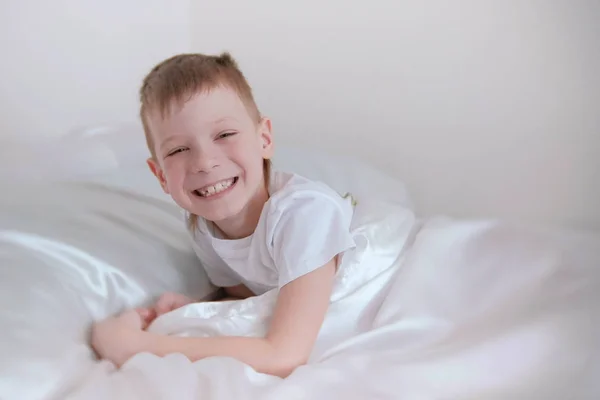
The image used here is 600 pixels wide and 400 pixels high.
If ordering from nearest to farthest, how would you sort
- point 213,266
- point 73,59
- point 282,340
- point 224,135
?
point 282,340
point 224,135
point 213,266
point 73,59

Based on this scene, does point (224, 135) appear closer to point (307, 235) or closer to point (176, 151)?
point (176, 151)

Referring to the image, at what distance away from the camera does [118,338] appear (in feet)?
2.43

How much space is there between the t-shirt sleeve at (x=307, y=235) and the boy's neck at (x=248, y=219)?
9cm

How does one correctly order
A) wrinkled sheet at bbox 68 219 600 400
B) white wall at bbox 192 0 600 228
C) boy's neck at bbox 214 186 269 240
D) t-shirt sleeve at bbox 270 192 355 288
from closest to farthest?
wrinkled sheet at bbox 68 219 600 400, t-shirt sleeve at bbox 270 192 355 288, boy's neck at bbox 214 186 269 240, white wall at bbox 192 0 600 228

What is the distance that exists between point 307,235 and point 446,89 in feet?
2.34

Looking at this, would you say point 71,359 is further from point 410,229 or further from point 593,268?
point 593,268

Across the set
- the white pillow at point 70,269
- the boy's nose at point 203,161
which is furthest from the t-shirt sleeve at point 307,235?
the white pillow at point 70,269

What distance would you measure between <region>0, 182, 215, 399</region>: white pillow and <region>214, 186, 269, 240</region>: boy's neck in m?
0.12

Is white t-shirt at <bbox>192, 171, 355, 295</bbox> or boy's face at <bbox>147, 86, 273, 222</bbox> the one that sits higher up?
boy's face at <bbox>147, 86, 273, 222</bbox>

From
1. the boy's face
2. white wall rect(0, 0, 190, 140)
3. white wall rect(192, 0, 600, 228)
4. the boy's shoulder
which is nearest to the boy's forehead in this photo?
the boy's face

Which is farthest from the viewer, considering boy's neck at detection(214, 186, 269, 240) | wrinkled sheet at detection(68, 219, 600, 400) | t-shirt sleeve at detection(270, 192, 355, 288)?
boy's neck at detection(214, 186, 269, 240)

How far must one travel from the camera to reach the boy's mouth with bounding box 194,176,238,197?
2.70 feet


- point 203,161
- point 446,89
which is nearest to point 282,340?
point 203,161

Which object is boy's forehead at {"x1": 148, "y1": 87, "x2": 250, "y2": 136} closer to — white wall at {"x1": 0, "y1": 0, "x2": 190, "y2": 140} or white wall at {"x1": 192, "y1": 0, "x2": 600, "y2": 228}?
white wall at {"x1": 0, "y1": 0, "x2": 190, "y2": 140}
